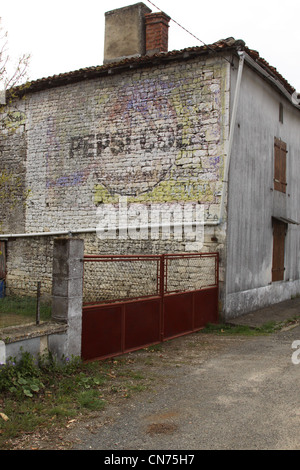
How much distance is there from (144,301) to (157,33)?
750 centimetres

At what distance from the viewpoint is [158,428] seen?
4590mm

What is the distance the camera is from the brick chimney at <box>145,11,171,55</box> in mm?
11734

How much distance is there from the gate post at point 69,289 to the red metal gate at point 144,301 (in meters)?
0.21

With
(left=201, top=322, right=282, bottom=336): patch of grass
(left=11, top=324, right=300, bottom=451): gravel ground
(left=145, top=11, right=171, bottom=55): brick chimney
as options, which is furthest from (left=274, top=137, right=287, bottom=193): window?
(left=11, top=324, right=300, bottom=451): gravel ground

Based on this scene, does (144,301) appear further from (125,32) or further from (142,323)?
(125,32)

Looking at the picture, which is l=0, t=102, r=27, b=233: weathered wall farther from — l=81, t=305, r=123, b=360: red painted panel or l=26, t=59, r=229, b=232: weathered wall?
l=81, t=305, r=123, b=360: red painted panel

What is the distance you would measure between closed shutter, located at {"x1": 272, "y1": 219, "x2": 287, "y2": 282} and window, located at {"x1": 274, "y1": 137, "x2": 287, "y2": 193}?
1040 millimetres

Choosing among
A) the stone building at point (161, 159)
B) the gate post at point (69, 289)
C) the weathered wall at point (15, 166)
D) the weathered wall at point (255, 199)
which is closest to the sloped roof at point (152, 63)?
the stone building at point (161, 159)

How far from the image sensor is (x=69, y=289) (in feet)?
20.1

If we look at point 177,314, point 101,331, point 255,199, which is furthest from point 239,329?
point 101,331

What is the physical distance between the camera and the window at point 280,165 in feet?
41.8

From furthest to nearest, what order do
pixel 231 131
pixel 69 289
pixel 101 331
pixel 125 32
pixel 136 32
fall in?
pixel 125 32, pixel 136 32, pixel 231 131, pixel 101 331, pixel 69 289

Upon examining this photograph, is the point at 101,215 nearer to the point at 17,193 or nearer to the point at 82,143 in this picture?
the point at 82,143

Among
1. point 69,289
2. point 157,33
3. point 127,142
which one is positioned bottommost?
point 69,289
